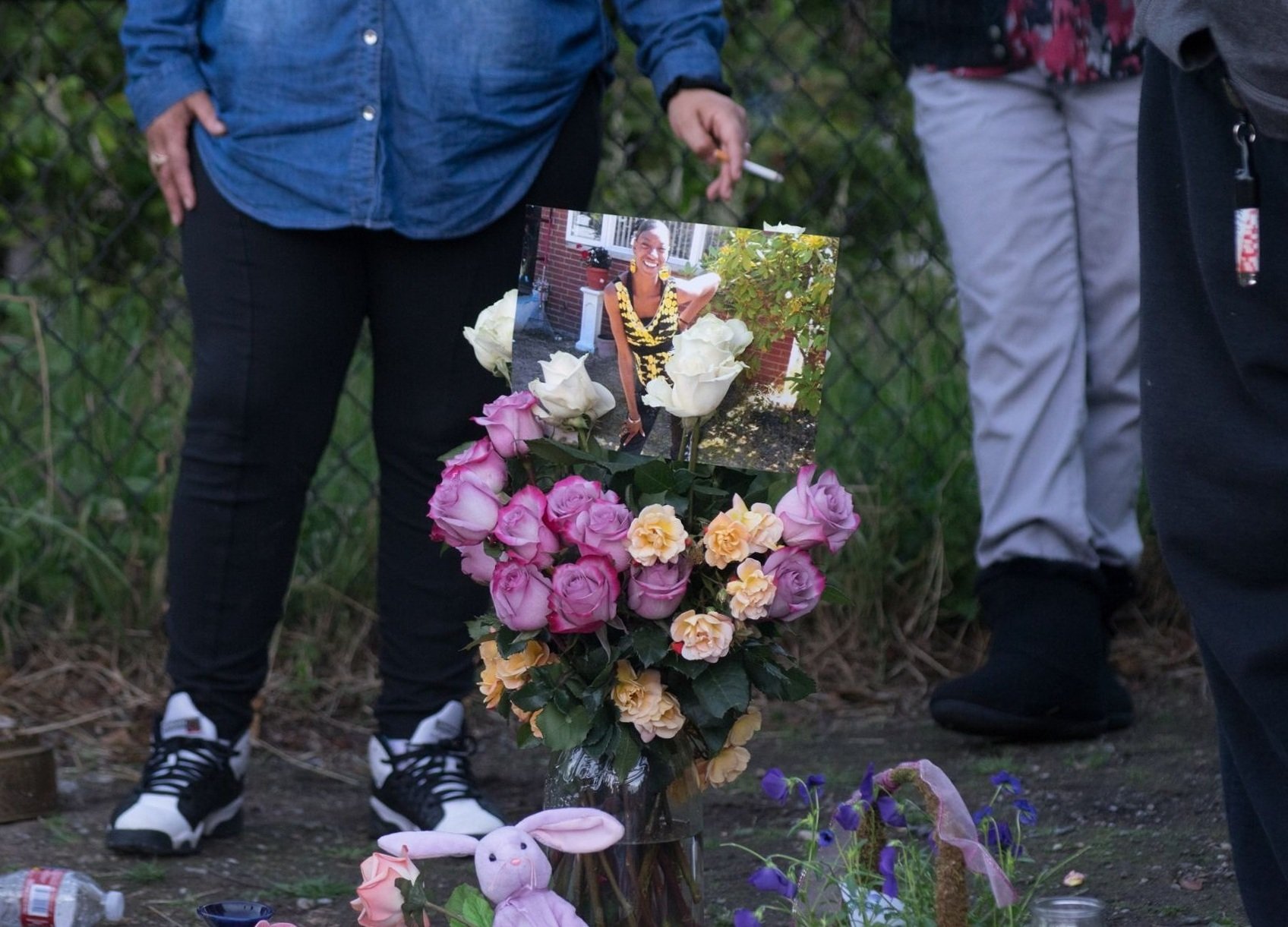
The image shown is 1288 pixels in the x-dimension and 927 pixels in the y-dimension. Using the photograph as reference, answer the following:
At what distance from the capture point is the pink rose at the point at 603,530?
145cm

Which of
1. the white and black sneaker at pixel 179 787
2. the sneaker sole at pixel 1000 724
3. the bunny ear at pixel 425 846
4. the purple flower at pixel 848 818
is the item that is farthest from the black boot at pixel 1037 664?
the bunny ear at pixel 425 846

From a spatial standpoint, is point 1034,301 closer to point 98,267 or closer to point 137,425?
point 137,425

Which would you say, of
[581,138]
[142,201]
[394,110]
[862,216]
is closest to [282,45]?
[394,110]

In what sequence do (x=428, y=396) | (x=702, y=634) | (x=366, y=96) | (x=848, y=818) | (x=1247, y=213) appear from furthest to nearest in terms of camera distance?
(x=428, y=396)
(x=366, y=96)
(x=848, y=818)
(x=702, y=634)
(x=1247, y=213)

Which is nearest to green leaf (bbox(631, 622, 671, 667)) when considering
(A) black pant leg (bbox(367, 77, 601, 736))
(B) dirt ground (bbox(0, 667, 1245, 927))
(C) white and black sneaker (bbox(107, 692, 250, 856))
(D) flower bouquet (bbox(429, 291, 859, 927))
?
(D) flower bouquet (bbox(429, 291, 859, 927))

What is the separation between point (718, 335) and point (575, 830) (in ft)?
1.47

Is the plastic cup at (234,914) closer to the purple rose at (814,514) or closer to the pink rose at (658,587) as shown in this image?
the pink rose at (658,587)

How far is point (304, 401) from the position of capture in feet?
7.08

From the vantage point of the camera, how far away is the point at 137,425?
10.8 ft

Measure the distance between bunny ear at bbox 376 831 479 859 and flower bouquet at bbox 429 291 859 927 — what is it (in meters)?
0.14

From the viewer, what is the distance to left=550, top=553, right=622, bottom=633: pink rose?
1.44 metres

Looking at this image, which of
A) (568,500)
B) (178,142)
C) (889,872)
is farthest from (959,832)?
(178,142)

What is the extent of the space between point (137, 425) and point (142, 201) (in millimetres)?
452

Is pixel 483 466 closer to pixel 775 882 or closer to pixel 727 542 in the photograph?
pixel 727 542
